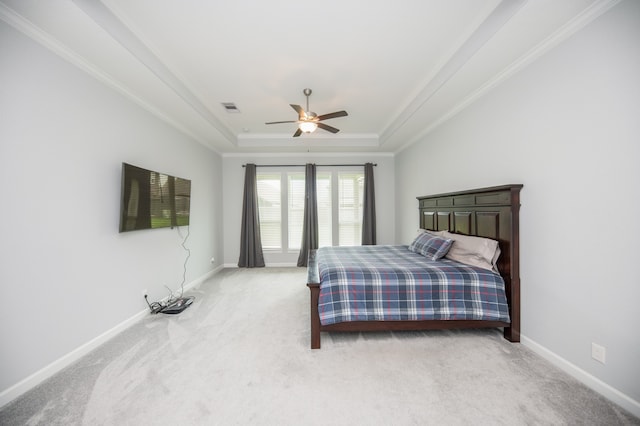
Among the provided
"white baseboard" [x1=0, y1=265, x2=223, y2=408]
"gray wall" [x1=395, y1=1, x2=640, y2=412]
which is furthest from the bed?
"white baseboard" [x1=0, y1=265, x2=223, y2=408]

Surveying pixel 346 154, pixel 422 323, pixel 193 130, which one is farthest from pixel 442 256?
pixel 193 130

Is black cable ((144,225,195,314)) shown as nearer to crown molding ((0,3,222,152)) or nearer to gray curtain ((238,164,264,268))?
gray curtain ((238,164,264,268))

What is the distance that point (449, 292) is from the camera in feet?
7.27

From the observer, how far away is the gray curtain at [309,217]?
5.21 metres

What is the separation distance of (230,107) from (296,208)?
257 cm

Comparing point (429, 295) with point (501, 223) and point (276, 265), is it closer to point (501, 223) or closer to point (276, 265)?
point (501, 223)

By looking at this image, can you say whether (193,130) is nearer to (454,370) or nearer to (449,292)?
(449,292)

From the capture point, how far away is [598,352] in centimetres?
162

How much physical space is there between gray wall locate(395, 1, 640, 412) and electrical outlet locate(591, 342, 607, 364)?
25 millimetres

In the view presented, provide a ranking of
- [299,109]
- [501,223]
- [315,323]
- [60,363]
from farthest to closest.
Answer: [299,109] → [501,223] → [315,323] → [60,363]

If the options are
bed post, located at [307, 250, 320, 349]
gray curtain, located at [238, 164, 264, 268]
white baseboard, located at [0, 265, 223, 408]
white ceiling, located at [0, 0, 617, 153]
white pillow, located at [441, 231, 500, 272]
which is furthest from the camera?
gray curtain, located at [238, 164, 264, 268]

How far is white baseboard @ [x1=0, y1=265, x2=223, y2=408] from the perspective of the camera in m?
1.56

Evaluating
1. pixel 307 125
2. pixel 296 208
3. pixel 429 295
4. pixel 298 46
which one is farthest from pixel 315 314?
pixel 296 208

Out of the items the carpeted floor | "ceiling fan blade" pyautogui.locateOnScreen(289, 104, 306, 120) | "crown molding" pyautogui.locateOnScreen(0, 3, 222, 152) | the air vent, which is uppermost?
the air vent
